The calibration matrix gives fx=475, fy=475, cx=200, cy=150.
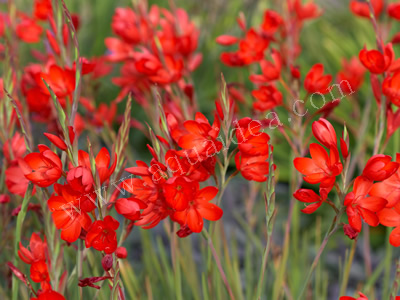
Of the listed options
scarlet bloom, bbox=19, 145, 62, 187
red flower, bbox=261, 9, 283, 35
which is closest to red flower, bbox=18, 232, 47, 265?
scarlet bloom, bbox=19, 145, 62, 187

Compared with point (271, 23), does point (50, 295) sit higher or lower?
lower

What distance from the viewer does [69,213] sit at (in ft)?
1.65

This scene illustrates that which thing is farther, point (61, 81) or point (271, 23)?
point (271, 23)

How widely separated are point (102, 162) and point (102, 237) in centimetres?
8

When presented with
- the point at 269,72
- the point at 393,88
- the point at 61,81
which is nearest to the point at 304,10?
the point at 269,72

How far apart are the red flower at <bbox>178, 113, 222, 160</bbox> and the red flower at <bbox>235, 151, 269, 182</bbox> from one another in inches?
1.9

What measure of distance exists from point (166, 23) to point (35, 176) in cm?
65

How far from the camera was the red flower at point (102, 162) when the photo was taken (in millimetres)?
500

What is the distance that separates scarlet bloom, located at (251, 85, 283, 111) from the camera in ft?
2.43

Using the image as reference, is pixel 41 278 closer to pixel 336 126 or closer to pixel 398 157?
pixel 398 157

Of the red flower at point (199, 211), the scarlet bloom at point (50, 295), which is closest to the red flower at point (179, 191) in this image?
the red flower at point (199, 211)

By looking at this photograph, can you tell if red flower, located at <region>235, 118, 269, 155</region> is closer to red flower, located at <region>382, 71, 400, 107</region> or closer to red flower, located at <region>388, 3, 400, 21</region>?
red flower, located at <region>382, 71, 400, 107</region>

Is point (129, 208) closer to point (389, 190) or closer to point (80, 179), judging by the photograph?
point (80, 179)

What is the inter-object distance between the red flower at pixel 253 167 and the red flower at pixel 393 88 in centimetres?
20
